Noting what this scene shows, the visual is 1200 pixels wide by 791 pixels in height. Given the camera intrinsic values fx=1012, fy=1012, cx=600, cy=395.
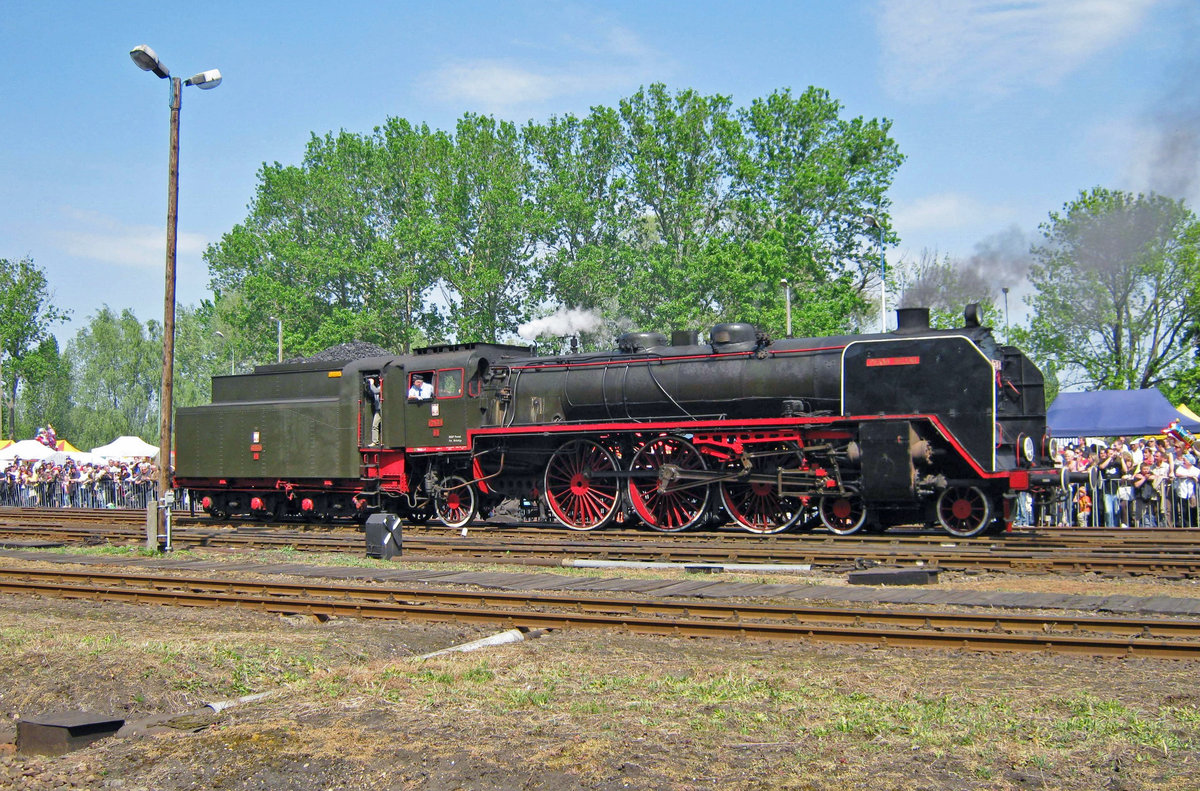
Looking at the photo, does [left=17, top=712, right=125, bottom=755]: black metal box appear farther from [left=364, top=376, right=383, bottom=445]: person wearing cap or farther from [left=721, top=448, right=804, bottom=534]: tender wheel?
[left=364, top=376, right=383, bottom=445]: person wearing cap

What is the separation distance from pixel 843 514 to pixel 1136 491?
655 cm

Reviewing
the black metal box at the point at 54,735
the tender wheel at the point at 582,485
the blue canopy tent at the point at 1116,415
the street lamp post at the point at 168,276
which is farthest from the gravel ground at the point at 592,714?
the blue canopy tent at the point at 1116,415

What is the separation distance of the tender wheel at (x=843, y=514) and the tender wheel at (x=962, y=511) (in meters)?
1.24

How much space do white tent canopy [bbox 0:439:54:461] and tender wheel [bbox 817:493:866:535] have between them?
30.7 meters

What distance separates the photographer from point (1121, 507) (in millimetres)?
19125

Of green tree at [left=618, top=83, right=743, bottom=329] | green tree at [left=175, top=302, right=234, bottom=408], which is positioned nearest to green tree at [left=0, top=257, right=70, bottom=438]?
green tree at [left=175, top=302, right=234, bottom=408]

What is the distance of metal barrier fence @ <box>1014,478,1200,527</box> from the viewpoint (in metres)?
18.4

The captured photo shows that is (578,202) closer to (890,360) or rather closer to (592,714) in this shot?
(890,360)

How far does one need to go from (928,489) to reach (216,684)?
11.5m

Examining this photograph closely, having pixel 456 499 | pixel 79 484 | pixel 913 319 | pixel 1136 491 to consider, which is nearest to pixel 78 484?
pixel 79 484

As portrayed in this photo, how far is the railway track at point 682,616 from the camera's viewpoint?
25.9 ft

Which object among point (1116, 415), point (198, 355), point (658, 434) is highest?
point (198, 355)

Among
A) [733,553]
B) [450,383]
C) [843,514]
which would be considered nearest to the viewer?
[733,553]

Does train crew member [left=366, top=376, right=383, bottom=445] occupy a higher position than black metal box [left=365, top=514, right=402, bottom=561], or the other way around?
train crew member [left=366, top=376, right=383, bottom=445]
